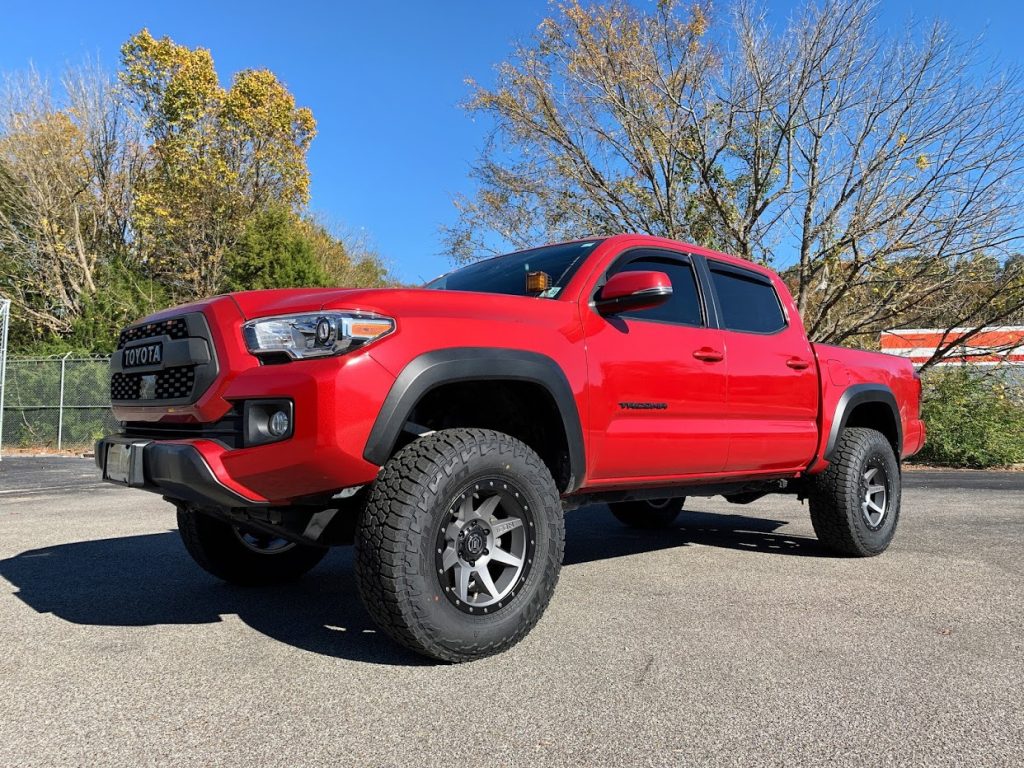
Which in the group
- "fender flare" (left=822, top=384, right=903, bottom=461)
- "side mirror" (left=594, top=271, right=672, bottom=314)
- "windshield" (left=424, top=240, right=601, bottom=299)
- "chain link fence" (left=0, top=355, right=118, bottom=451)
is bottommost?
"chain link fence" (left=0, top=355, right=118, bottom=451)

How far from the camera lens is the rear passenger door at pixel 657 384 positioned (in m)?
3.50

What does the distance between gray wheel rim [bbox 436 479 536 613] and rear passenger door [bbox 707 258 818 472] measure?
1654 mm

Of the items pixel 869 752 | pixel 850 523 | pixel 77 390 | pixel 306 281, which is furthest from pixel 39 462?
pixel 869 752

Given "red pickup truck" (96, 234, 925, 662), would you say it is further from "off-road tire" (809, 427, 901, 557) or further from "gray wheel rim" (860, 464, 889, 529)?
"gray wheel rim" (860, 464, 889, 529)

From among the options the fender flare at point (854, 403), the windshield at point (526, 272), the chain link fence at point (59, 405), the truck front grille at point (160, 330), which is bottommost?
the chain link fence at point (59, 405)

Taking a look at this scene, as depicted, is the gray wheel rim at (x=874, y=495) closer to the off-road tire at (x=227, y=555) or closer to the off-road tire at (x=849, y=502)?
the off-road tire at (x=849, y=502)

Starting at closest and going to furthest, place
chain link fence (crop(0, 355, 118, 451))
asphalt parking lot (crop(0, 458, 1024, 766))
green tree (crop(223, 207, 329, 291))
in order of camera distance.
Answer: asphalt parking lot (crop(0, 458, 1024, 766)) < chain link fence (crop(0, 355, 118, 451)) < green tree (crop(223, 207, 329, 291))

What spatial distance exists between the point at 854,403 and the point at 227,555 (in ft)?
13.5

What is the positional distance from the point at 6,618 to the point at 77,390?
15.1 metres

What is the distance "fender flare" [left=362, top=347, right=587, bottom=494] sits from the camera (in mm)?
2738

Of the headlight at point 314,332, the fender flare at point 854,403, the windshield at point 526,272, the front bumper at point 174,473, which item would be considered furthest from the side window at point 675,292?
the front bumper at point 174,473

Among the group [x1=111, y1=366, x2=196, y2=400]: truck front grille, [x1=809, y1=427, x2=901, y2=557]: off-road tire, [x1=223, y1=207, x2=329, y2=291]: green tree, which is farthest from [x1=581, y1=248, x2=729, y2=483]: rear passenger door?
[x1=223, y1=207, x2=329, y2=291]: green tree

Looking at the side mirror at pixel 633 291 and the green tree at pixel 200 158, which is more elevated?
the green tree at pixel 200 158

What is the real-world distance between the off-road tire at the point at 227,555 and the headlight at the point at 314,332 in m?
1.53
